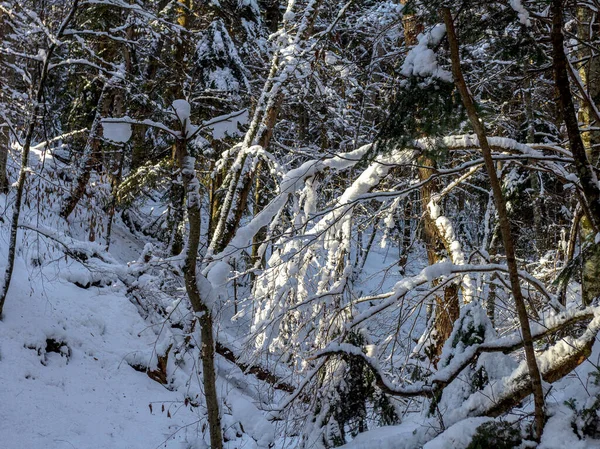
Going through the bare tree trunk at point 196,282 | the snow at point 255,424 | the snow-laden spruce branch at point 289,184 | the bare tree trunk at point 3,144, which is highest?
the bare tree trunk at point 3,144

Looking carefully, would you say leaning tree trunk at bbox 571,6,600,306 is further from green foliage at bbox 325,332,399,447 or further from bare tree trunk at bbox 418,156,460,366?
green foliage at bbox 325,332,399,447

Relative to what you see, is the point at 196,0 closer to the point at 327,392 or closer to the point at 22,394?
the point at 22,394

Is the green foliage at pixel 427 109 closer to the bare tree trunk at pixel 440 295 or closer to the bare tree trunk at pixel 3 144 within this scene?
the bare tree trunk at pixel 440 295

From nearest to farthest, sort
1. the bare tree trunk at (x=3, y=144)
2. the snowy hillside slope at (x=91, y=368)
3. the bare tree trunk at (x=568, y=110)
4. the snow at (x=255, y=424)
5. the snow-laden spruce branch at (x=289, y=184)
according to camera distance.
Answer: the bare tree trunk at (x=568, y=110)
the snow-laden spruce branch at (x=289, y=184)
the snow at (x=255, y=424)
the snowy hillside slope at (x=91, y=368)
the bare tree trunk at (x=3, y=144)

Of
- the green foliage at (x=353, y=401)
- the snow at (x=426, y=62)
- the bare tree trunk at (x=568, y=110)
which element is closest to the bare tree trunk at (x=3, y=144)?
the green foliage at (x=353, y=401)

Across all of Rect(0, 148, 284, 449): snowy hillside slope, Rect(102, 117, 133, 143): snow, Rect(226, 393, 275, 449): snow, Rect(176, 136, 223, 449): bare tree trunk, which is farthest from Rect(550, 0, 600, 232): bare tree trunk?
Rect(0, 148, 284, 449): snowy hillside slope

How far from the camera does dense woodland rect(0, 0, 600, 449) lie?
3322mm

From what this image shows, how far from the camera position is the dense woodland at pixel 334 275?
332cm

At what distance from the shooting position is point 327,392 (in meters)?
4.50

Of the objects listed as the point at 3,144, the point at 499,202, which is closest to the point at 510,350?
the point at 499,202

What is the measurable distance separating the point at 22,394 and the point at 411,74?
254 inches

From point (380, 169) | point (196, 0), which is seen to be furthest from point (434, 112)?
point (196, 0)

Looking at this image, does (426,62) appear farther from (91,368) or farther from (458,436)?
(91,368)

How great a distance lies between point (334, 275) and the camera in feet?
15.6
